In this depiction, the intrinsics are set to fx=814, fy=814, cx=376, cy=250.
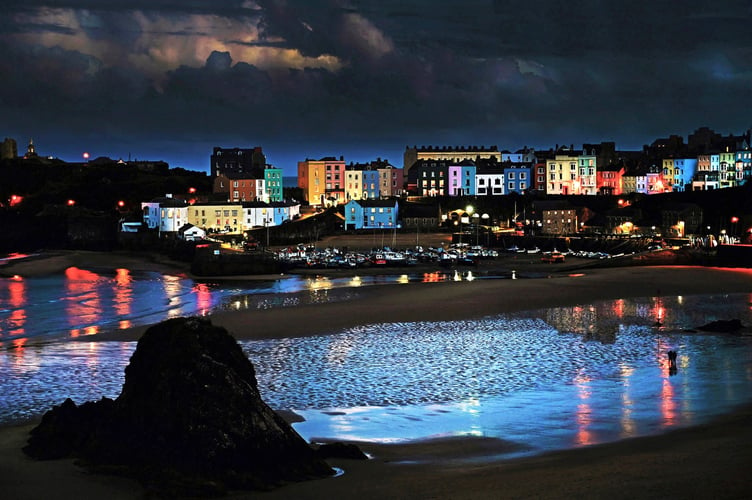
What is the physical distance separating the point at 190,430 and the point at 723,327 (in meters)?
15.8

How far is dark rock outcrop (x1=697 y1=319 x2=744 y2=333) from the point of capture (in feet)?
66.5

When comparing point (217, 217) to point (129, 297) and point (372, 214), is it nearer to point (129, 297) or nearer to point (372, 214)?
point (372, 214)

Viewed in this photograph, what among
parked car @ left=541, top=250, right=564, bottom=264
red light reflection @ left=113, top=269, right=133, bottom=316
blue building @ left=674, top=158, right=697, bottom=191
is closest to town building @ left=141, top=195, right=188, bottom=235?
red light reflection @ left=113, top=269, right=133, bottom=316

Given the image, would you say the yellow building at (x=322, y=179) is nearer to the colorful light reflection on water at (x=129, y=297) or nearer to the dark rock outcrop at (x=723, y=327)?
the colorful light reflection on water at (x=129, y=297)

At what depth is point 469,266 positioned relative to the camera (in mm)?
44656

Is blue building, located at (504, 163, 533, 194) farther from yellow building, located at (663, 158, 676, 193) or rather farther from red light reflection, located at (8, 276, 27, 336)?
red light reflection, located at (8, 276, 27, 336)

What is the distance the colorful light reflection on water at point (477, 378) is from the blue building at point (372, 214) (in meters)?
43.1

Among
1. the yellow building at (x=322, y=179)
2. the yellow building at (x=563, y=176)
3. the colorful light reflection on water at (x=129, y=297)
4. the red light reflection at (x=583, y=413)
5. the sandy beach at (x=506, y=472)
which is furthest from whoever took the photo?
the yellow building at (x=322, y=179)

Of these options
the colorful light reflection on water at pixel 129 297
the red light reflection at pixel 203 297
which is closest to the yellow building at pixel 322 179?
the colorful light reflection on water at pixel 129 297

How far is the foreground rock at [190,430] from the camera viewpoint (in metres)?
8.66

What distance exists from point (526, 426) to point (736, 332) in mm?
10699

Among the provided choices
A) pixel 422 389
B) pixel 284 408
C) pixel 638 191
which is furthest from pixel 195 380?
pixel 638 191

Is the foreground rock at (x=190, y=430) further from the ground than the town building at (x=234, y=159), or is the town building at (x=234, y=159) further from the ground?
the town building at (x=234, y=159)

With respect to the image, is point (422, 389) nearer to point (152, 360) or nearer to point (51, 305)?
point (152, 360)
